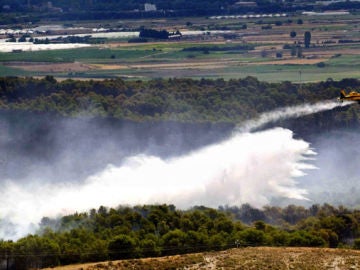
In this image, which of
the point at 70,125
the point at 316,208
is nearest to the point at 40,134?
the point at 70,125

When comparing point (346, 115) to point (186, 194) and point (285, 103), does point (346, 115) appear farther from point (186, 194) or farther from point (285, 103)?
point (186, 194)

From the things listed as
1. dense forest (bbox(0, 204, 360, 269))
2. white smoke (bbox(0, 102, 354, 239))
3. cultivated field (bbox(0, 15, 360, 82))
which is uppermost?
dense forest (bbox(0, 204, 360, 269))

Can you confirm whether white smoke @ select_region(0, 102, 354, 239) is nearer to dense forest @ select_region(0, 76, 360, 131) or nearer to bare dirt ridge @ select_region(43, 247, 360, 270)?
dense forest @ select_region(0, 76, 360, 131)

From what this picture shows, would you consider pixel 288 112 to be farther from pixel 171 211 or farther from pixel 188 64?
pixel 171 211

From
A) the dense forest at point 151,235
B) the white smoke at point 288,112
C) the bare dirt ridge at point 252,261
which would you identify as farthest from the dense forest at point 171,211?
the bare dirt ridge at point 252,261

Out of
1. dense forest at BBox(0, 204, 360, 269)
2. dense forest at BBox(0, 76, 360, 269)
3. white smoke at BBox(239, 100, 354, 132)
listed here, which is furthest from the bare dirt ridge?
white smoke at BBox(239, 100, 354, 132)

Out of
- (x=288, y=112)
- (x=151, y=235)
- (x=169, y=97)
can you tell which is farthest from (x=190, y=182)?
(x=169, y=97)
